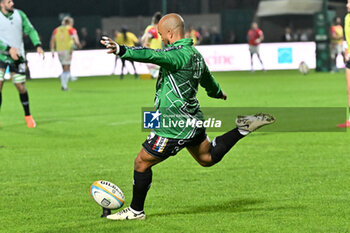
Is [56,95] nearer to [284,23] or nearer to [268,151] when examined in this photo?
[268,151]

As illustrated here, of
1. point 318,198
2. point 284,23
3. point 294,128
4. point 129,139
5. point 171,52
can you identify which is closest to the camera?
point 171,52

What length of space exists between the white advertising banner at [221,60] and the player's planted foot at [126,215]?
2521 cm

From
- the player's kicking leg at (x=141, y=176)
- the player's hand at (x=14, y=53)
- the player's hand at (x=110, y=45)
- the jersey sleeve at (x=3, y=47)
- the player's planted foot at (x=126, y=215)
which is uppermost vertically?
the player's hand at (x=110, y=45)

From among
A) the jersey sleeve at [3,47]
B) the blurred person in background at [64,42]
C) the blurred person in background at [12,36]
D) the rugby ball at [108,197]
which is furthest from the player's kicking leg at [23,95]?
the blurred person in background at [64,42]

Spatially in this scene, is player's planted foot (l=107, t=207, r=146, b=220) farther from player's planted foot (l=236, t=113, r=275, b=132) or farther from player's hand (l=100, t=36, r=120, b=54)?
player's hand (l=100, t=36, r=120, b=54)

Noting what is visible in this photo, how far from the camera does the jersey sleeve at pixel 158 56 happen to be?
19.5 ft

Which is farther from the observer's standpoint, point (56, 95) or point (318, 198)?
point (56, 95)

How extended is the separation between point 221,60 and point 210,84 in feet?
88.4

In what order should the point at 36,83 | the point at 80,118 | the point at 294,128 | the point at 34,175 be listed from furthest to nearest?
the point at 36,83, the point at 80,118, the point at 294,128, the point at 34,175

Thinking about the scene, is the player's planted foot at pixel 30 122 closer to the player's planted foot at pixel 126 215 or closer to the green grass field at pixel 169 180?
the green grass field at pixel 169 180

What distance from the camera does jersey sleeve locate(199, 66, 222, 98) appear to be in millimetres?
6945

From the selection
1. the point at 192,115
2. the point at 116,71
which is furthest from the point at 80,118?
the point at 116,71

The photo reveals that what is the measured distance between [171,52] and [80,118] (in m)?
10.3

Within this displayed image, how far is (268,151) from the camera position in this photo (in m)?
11.2
